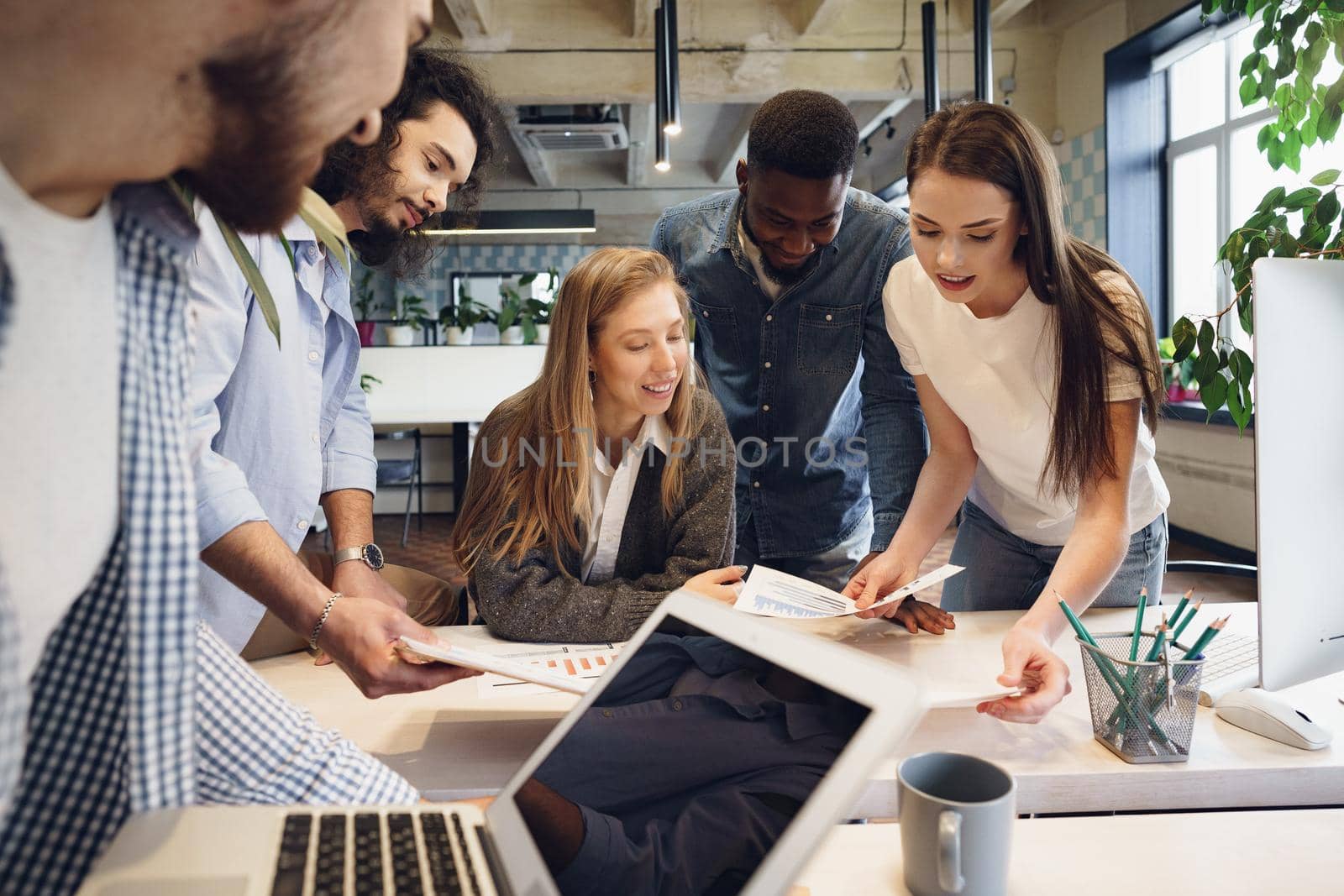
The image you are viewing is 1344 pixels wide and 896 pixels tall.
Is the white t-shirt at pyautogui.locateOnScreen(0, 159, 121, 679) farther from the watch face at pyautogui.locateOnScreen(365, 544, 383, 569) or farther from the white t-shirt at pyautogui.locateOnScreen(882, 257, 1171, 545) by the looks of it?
the white t-shirt at pyautogui.locateOnScreen(882, 257, 1171, 545)

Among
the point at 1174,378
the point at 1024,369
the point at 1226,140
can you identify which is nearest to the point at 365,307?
the point at 1174,378

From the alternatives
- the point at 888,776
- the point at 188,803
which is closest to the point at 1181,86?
the point at 888,776

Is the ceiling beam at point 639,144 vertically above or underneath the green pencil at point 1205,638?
above

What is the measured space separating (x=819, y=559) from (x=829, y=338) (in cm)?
48

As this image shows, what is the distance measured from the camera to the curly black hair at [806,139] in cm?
159

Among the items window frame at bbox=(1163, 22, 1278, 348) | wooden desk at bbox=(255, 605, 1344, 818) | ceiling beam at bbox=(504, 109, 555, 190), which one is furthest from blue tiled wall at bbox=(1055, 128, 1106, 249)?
wooden desk at bbox=(255, 605, 1344, 818)

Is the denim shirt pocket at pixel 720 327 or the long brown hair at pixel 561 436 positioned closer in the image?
the long brown hair at pixel 561 436

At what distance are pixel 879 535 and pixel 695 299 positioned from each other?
26.2 inches

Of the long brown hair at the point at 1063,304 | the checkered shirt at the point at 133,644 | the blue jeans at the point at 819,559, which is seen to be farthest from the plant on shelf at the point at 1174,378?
the checkered shirt at the point at 133,644

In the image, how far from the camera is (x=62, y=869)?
0.57m

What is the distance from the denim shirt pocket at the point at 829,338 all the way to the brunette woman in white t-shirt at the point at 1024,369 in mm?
281

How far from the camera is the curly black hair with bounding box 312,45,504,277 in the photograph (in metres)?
1.44

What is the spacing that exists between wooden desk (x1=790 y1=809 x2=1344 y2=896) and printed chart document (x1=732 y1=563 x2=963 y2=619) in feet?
1.30

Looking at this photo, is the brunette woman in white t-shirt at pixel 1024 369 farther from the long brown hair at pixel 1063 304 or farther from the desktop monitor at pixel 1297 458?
the desktop monitor at pixel 1297 458
